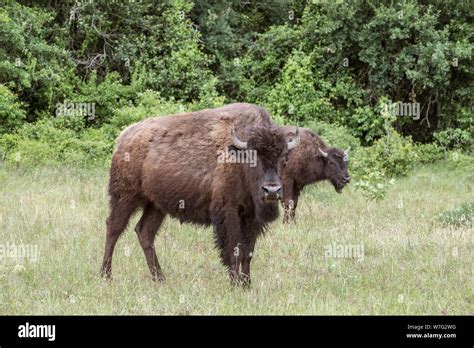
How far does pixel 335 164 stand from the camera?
13664 mm

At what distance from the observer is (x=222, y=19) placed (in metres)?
22.2

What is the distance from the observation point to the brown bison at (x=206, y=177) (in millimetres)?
7957

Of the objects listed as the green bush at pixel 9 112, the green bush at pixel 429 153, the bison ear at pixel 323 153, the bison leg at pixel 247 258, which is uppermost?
the green bush at pixel 9 112

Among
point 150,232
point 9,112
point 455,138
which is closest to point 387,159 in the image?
point 455,138

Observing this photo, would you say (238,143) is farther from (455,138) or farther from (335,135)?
(455,138)

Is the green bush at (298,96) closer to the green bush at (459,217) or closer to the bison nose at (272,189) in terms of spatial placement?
the green bush at (459,217)

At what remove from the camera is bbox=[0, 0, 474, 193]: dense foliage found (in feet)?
63.1

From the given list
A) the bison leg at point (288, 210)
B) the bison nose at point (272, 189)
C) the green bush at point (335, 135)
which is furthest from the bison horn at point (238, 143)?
the green bush at point (335, 135)

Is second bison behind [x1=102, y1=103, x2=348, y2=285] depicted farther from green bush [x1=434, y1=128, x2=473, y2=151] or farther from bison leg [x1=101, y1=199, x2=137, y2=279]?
green bush [x1=434, y1=128, x2=473, y2=151]

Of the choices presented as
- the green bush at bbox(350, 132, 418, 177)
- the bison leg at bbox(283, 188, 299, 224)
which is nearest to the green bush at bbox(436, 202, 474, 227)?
the bison leg at bbox(283, 188, 299, 224)

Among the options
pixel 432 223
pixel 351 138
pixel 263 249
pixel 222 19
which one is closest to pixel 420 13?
pixel 351 138

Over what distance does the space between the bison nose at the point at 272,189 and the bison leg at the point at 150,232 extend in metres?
1.85
